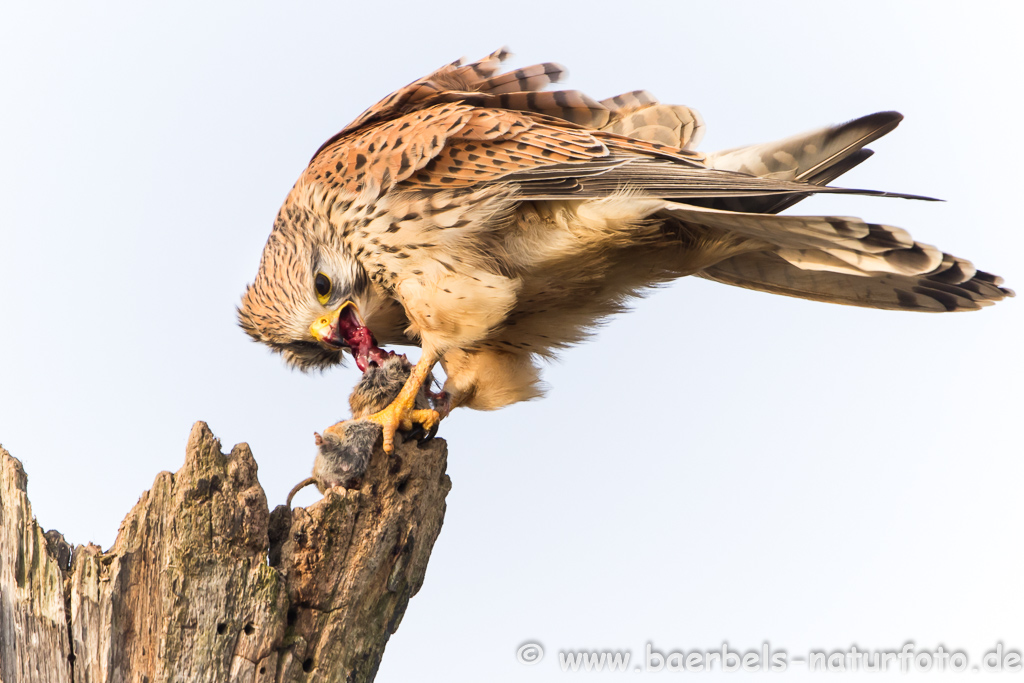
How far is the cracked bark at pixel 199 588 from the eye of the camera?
2977mm

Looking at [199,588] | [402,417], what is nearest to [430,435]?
[402,417]

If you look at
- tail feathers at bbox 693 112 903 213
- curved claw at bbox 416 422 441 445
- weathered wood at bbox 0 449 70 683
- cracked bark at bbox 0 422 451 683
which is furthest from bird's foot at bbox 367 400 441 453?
tail feathers at bbox 693 112 903 213

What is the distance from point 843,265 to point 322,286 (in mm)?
2231

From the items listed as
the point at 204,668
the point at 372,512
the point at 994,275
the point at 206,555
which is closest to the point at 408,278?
the point at 372,512

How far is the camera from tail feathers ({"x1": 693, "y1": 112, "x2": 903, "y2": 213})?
3.96 m

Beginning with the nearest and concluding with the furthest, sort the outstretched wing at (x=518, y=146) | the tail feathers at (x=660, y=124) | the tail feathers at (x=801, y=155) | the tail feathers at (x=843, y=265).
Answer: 1. the tail feathers at (x=843, y=265)
2. the outstretched wing at (x=518, y=146)
3. the tail feathers at (x=801, y=155)
4. the tail feathers at (x=660, y=124)

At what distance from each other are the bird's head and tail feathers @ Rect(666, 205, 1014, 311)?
1498 millimetres

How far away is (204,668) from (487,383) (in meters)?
1.83

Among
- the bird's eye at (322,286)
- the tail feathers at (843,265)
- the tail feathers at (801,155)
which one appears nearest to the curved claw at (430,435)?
the bird's eye at (322,286)

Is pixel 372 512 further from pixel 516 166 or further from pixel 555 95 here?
pixel 555 95

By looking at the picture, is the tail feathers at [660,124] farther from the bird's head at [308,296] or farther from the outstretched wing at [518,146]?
the bird's head at [308,296]

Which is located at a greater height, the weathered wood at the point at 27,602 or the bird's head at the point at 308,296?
the bird's head at the point at 308,296

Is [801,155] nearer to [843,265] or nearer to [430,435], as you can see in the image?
[843,265]

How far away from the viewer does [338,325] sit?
4.31 m
